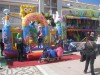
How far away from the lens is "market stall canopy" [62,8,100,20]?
28169 mm

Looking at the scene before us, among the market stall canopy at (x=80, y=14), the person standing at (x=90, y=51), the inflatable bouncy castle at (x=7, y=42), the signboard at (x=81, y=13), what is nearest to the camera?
the person standing at (x=90, y=51)

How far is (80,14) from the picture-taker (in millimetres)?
29734

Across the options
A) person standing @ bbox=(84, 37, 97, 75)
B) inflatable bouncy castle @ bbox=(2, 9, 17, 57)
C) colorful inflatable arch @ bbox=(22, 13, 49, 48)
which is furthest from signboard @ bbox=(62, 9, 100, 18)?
person standing @ bbox=(84, 37, 97, 75)

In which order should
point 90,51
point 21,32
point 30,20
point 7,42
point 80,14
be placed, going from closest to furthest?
point 90,51
point 7,42
point 21,32
point 30,20
point 80,14

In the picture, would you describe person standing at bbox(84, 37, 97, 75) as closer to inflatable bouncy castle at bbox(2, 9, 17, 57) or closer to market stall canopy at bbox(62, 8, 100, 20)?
inflatable bouncy castle at bbox(2, 9, 17, 57)

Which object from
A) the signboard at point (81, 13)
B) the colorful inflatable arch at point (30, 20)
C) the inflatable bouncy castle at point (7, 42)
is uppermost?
the signboard at point (81, 13)

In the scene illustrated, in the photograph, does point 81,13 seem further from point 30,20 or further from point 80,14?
point 30,20

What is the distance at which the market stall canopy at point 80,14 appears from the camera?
92.4 feet

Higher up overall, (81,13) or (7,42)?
(81,13)

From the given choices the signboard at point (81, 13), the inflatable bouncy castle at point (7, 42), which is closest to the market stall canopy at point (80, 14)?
the signboard at point (81, 13)

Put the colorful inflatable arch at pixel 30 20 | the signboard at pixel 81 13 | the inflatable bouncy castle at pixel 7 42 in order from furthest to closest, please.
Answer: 1. the signboard at pixel 81 13
2. the colorful inflatable arch at pixel 30 20
3. the inflatable bouncy castle at pixel 7 42

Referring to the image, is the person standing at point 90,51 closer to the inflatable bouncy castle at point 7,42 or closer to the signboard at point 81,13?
the inflatable bouncy castle at point 7,42

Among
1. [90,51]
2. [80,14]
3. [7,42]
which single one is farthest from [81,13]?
[90,51]

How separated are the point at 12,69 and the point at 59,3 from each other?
29336 mm
